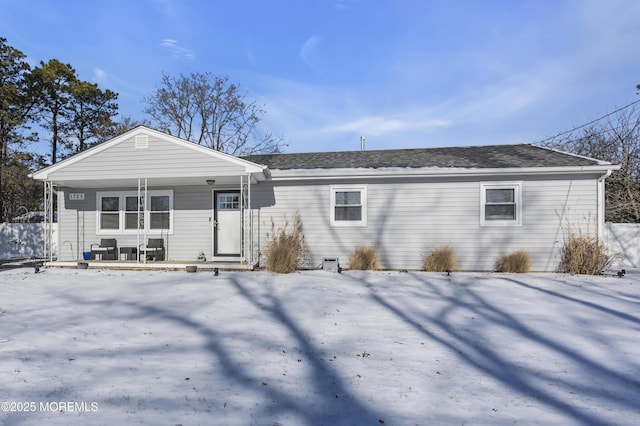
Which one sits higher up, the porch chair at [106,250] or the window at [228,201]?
the window at [228,201]

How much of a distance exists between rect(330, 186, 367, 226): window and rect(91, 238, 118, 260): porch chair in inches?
268

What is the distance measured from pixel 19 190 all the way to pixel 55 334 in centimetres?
1888

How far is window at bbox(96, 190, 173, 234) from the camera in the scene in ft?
36.8

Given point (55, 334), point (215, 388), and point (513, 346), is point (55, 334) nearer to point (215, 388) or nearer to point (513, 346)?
point (215, 388)

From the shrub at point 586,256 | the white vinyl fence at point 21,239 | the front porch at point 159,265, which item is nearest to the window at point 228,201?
the front porch at point 159,265

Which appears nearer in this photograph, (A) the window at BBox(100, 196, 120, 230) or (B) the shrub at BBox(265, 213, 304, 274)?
(B) the shrub at BBox(265, 213, 304, 274)

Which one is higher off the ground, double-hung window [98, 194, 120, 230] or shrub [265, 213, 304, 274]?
double-hung window [98, 194, 120, 230]

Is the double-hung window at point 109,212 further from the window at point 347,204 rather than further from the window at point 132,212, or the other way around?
the window at point 347,204

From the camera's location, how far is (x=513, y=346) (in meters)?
4.34

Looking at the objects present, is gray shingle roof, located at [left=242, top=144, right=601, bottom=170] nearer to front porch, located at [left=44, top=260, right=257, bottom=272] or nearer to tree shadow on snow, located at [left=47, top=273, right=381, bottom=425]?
front porch, located at [left=44, top=260, right=257, bottom=272]

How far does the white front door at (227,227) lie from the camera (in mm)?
10930

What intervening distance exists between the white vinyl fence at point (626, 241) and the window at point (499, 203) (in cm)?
475

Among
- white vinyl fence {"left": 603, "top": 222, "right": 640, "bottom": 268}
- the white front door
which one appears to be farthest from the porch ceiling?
white vinyl fence {"left": 603, "top": 222, "right": 640, "bottom": 268}

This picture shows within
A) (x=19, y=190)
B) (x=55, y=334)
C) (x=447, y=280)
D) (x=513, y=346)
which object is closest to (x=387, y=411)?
(x=513, y=346)
